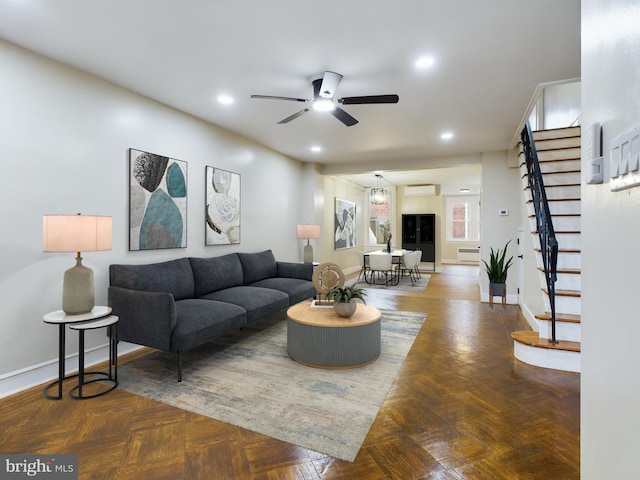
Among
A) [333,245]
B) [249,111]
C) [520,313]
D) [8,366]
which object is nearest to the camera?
[8,366]

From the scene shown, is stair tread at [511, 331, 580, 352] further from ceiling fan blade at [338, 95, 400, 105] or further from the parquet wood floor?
ceiling fan blade at [338, 95, 400, 105]

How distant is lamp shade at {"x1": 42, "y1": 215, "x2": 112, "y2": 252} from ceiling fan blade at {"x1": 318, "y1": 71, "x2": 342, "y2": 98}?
2143mm

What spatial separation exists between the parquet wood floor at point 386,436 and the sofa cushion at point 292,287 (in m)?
1.93

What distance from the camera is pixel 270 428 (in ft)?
7.12

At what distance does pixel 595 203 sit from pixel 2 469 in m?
2.96

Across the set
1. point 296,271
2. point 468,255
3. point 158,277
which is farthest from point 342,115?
point 468,255

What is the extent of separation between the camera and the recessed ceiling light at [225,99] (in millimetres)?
3752

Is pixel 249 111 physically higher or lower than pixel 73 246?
higher

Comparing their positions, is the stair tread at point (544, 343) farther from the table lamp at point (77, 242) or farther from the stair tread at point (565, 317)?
the table lamp at point (77, 242)

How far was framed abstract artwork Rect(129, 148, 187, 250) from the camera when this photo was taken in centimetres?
361

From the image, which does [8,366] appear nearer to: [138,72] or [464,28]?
[138,72]

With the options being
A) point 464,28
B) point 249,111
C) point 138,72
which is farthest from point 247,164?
point 464,28

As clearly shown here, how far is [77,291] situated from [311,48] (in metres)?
2.62

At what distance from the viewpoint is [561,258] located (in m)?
3.62
